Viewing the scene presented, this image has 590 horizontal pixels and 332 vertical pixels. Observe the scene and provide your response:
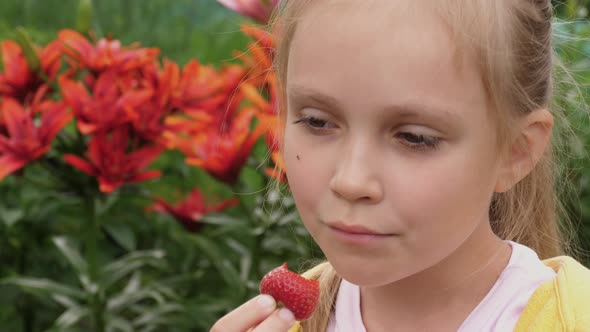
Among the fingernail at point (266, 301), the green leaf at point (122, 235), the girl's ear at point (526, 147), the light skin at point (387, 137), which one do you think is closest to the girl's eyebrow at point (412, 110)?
the light skin at point (387, 137)

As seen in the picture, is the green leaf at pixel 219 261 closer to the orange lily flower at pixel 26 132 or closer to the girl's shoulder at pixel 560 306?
the orange lily flower at pixel 26 132

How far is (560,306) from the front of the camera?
4.38 ft

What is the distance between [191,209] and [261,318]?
112 centimetres

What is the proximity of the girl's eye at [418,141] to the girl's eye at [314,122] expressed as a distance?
10 centimetres

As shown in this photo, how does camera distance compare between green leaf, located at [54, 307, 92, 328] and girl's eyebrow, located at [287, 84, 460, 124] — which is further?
green leaf, located at [54, 307, 92, 328]

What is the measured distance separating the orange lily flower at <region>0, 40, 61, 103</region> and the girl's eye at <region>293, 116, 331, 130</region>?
A: 3.80 feet

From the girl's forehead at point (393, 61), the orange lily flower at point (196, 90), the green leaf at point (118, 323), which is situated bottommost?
the green leaf at point (118, 323)

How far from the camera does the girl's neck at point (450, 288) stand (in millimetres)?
1406

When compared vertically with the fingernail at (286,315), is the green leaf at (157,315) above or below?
below

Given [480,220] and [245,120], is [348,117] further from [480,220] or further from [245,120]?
[245,120]

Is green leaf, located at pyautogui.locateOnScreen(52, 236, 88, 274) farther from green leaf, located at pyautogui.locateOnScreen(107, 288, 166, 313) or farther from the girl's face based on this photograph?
the girl's face

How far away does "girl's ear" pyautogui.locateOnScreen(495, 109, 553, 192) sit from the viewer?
135 cm

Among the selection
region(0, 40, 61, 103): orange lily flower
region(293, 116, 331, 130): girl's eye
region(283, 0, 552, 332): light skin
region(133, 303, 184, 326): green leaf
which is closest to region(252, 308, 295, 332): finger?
region(283, 0, 552, 332): light skin

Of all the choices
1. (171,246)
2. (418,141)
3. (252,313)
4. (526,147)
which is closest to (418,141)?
(418,141)
